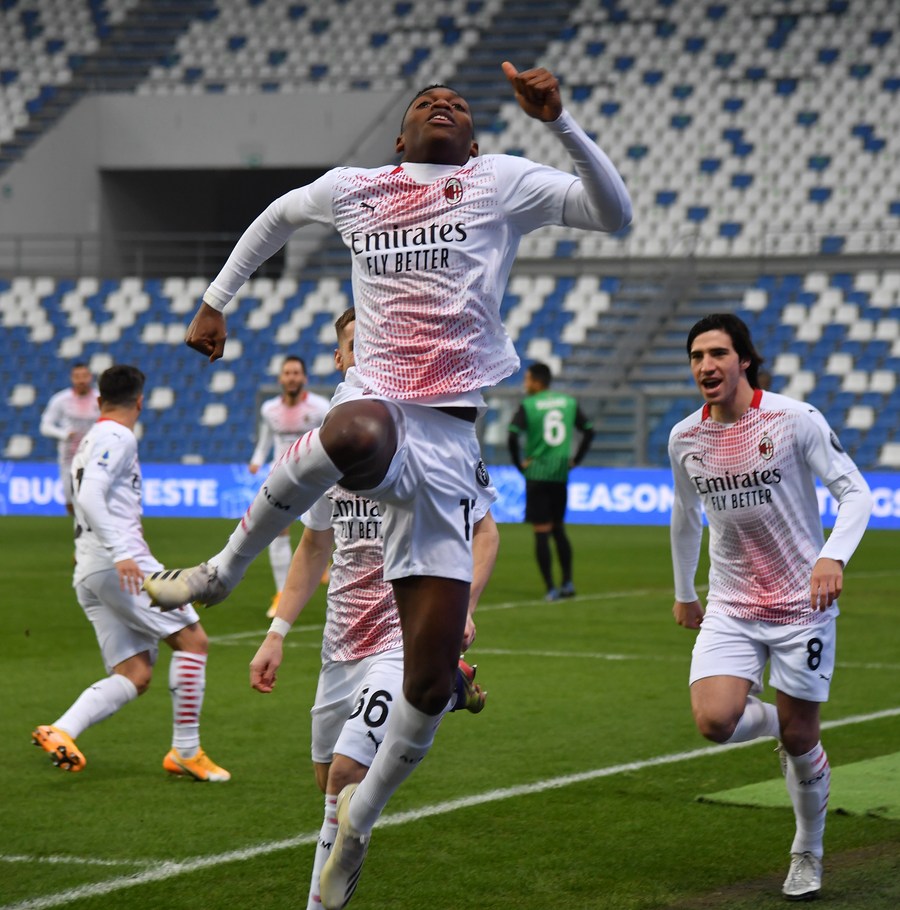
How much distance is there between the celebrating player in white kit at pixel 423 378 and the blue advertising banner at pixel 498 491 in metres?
16.7

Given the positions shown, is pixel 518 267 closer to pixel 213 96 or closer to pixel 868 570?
pixel 213 96

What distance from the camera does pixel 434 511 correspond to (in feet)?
14.1

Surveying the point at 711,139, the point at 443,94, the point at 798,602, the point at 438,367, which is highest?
the point at 711,139

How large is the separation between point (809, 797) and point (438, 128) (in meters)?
2.50

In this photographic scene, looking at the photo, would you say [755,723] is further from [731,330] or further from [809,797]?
[731,330]

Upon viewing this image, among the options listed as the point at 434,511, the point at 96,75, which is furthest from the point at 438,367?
the point at 96,75

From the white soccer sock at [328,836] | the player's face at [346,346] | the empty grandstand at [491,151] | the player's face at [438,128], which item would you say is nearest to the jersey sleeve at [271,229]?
the player's face at [438,128]

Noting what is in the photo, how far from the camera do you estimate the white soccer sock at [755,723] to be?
214 inches

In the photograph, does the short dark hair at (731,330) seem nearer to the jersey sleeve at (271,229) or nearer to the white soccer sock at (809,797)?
the white soccer sock at (809,797)

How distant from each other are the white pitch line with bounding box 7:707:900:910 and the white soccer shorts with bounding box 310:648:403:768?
91 cm

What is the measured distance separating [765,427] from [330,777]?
1906 millimetres

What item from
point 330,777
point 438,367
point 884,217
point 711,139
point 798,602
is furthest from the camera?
point 711,139

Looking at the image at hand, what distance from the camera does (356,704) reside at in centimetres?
482

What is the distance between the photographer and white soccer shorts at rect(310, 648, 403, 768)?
4.71m
